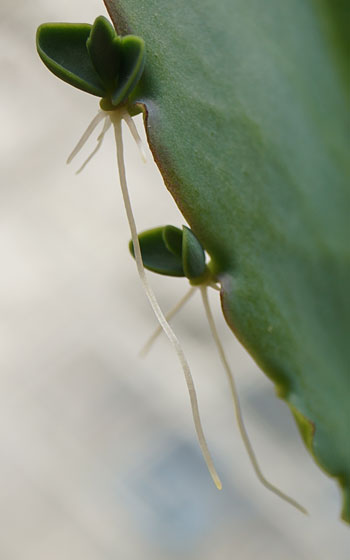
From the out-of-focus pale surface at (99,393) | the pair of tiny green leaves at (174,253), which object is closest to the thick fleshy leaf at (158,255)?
the pair of tiny green leaves at (174,253)

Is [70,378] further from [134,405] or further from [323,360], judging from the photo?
[323,360]

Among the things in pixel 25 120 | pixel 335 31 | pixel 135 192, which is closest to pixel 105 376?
pixel 135 192

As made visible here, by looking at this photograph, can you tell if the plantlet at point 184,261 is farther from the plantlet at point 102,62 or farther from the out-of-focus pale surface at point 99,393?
the out-of-focus pale surface at point 99,393

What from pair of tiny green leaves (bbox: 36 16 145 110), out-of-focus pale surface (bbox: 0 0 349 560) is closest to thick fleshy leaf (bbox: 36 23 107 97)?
pair of tiny green leaves (bbox: 36 16 145 110)

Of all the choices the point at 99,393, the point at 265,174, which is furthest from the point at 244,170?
the point at 99,393

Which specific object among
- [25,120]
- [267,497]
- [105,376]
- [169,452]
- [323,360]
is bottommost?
[267,497]

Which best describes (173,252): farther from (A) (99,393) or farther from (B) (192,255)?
(A) (99,393)

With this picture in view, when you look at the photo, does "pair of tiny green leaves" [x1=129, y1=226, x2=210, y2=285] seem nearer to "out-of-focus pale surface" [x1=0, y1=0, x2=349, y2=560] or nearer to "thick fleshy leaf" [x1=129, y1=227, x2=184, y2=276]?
"thick fleshy leaf" [x1=129, y1=227, x2=184, y2=276]

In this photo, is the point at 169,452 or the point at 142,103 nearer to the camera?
the point at 142,103
